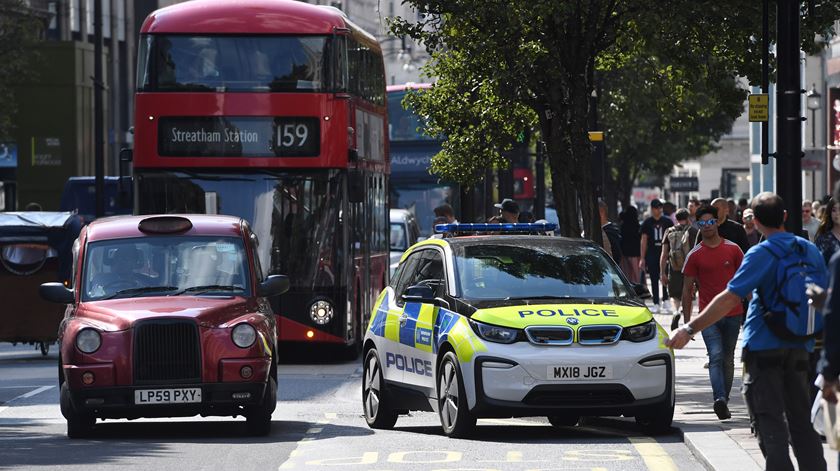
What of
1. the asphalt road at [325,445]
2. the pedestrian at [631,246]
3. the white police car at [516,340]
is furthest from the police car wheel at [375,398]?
the pedestrian at [631,246]

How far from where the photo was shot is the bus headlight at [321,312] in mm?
22406

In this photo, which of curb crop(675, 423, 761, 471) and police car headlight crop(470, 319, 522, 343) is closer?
curb crop(675, 423, 761, 471)

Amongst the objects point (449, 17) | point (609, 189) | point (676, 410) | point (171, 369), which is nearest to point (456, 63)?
point (449, 17)

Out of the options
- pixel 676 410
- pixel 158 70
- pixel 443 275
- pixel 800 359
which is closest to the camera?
pixel 800 359

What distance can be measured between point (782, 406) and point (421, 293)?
5090 millimetres

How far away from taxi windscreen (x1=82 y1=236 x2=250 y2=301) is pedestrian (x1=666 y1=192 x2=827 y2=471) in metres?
6.16

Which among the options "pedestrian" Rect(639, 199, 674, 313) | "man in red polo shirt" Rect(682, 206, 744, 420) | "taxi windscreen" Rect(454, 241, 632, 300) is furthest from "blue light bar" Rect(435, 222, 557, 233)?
"pedestrian" Rect(639, 199, 674, 313)

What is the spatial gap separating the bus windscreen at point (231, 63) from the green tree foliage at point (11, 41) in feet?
88.6

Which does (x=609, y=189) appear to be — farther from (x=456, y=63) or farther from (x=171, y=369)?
(x=171, y=369)

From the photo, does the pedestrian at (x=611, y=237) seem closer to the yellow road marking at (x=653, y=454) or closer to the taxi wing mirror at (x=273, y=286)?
the taxi wing mirror at (x=273, y=286)

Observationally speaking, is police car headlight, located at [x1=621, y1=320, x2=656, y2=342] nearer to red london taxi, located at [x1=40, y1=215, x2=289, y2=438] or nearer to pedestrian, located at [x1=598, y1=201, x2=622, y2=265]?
red london taxi, located at [x1=40, y1=215, x2=289, y2=438]

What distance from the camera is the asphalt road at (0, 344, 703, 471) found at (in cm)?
1252

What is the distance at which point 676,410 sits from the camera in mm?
15922

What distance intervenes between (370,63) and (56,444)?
1178 centimetres
